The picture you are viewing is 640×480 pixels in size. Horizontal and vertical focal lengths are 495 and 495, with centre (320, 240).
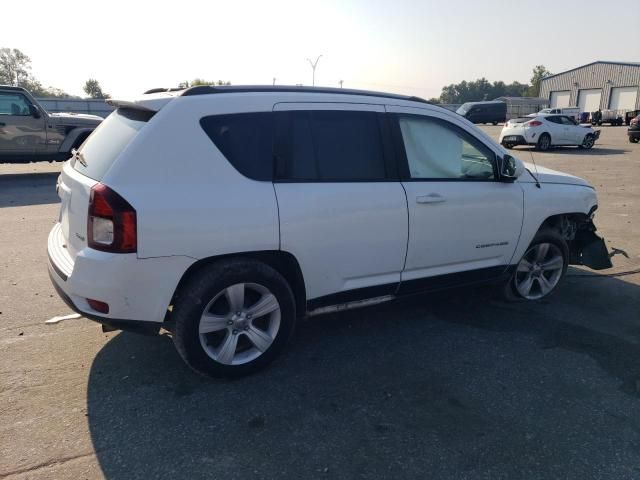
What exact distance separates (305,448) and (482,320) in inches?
90.9

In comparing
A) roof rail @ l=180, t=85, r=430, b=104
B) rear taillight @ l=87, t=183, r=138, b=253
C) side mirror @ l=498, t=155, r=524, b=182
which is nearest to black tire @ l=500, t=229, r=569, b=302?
side mirror @ l=498, t=155, r=524, b=182

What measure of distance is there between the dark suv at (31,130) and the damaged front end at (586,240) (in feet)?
37.7

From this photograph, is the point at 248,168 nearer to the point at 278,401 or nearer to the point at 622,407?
the point at 278,401

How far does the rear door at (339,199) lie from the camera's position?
331cm

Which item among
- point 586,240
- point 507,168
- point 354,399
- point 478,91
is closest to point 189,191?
point 354,399

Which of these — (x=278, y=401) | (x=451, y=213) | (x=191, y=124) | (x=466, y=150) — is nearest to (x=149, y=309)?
(x=278, y=401)

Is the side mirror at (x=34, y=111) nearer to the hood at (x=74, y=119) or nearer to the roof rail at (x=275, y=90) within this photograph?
the hood at (x=74, y=119)

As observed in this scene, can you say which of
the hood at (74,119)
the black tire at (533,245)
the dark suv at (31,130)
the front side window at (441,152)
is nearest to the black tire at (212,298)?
the front side window at (441,152)

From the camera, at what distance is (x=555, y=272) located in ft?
15.9

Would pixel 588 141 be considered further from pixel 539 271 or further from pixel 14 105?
pixel 14 105

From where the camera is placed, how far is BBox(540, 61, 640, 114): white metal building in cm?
5923

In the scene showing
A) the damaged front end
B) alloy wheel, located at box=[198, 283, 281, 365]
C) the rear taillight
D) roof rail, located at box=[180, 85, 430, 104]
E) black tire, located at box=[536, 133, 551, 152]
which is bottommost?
alloy wheel, located at box=[198, 283, 281, 365]

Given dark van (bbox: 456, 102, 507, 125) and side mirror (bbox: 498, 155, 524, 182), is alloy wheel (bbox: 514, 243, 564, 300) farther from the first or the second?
dark van (bbox: 456, 102, 507, 125)

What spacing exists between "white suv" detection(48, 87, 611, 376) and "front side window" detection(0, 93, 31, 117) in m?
10.1
